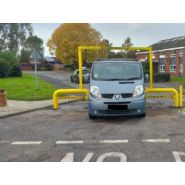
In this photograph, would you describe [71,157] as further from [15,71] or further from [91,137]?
[15,71]

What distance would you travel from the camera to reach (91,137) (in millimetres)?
6629

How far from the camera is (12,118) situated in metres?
9.37

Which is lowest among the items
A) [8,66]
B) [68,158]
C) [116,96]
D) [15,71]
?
[68,158]

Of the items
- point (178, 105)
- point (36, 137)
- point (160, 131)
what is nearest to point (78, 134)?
point (36, 137)

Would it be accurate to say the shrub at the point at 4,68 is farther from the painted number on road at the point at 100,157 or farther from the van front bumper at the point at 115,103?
the painted number on road at the point at 100,157

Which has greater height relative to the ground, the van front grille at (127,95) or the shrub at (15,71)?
the shrub at (15,71)

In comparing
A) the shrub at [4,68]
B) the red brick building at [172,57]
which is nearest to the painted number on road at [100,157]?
the shrub at [4,68]

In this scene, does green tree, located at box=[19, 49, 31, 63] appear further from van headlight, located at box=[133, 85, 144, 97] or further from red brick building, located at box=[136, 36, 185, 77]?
van headlight, located at box=[133, 85, 144, 97]

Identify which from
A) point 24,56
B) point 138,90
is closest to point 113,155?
point 138,90

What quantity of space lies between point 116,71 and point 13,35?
57.3 meters

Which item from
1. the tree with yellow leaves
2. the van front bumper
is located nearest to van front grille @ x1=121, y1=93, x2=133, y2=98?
the van front bumper

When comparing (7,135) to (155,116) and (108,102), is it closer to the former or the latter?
(108,102)

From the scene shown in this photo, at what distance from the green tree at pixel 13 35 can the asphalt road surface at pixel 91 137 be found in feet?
183

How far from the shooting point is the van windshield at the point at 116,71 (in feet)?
28.9
